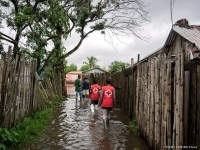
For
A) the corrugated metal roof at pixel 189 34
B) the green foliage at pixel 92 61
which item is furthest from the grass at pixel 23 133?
the green foliage at pixel 92 61

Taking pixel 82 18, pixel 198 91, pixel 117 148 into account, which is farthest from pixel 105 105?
pixel 82 18

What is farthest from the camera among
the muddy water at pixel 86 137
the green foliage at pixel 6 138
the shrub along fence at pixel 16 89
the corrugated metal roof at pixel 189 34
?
the corrugated metal roof at pixel 189 34

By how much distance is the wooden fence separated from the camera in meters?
3.63

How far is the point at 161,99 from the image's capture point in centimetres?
506

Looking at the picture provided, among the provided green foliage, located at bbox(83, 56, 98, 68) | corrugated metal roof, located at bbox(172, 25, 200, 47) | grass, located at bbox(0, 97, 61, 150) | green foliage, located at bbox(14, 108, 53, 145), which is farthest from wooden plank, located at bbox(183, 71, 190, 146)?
green foliage, located at bbox(83, 56, 98, 68)

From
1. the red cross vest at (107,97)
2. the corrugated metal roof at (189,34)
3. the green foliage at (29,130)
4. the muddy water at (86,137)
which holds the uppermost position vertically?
the corrugated metal roof at (189,34)

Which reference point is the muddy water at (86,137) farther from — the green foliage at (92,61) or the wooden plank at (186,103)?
the green foliage at (92,61)

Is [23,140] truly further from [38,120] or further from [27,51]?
[27,51]

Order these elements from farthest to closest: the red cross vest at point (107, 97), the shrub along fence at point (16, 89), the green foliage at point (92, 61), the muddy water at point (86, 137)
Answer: the green foliage at point (92, 61) < the red cross vest at point (107, 97) < the muddy water at point (86, 137) < the shrub along fence at point (16, 89)

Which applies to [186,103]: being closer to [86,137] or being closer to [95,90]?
[86,137]

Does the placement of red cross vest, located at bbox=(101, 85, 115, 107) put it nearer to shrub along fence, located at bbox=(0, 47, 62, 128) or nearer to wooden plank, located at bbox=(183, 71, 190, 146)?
shrub along fence, located at bbox=(0, 47, 62, 128)

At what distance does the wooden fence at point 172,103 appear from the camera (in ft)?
11.9

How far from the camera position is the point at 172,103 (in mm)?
4523

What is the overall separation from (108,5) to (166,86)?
14.7 metres
